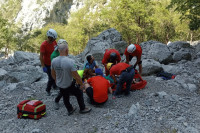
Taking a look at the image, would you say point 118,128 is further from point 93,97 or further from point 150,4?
point 150,4

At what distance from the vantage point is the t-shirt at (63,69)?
3826 millimetres

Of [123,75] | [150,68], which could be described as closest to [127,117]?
[123,75]

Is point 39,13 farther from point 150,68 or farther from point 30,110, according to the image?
point 30,110

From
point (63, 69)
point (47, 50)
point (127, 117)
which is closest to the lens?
point (63, 69)

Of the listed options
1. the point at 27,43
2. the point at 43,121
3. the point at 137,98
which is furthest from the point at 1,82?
the point at 27,43

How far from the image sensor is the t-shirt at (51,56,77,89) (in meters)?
3.83

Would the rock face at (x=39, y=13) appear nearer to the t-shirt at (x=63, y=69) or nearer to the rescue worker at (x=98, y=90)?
the rescue worker at (x=98, y=90)

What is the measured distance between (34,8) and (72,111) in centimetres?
9184

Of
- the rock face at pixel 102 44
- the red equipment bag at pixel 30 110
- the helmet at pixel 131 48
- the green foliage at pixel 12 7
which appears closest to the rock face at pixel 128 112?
the red equipment bag at pixel 30 110

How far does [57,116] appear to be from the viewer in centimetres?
445

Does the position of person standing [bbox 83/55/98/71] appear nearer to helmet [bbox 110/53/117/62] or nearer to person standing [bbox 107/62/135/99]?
helmet [bbox 110/53/117/62]

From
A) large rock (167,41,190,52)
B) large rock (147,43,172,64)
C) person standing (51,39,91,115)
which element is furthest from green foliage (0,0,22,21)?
person standing (51,39,91,115)

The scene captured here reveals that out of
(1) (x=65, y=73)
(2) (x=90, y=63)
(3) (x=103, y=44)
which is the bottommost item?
(2) (x=90, y=63)

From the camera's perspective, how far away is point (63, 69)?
153 inches
